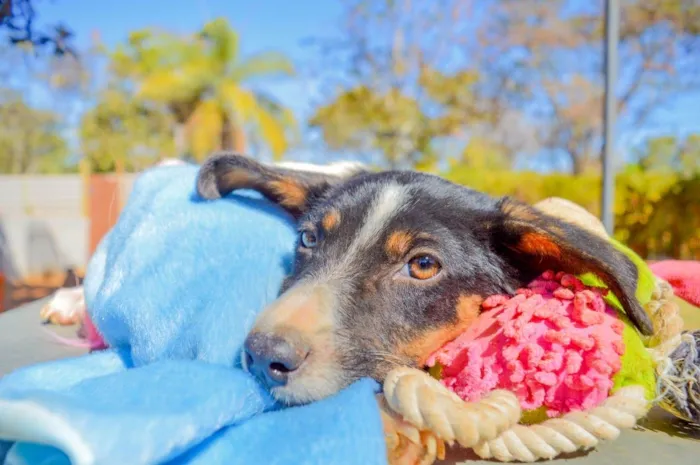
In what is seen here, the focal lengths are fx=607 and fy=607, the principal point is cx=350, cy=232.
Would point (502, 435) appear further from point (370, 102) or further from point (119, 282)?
point (370, 102)

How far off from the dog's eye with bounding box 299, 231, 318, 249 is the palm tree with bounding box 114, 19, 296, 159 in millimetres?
24816

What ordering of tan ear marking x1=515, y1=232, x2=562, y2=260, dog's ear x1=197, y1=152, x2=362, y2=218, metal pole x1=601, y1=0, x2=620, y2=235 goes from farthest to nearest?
metal pole x1=601, y1=0, x2=620, y2=235 → dog's ear x1=197, y1=152, x2=362, y2=218 → tan ear marking x1=515, y1=232, x2=562, y2=260

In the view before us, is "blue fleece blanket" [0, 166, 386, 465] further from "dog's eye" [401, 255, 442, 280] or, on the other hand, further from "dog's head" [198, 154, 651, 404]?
"dog's eye" [401, 255, 442, 280]

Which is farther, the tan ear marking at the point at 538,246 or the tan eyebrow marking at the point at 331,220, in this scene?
the tan eyebrow marking at the point at 331,220

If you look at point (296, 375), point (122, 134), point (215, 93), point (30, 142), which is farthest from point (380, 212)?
point (30, 142)

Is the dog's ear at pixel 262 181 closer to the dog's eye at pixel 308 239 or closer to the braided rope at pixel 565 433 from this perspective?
the dog's eye at pixel 308 239

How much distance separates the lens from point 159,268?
96.3 inches

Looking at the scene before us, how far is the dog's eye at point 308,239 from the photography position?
2.72m

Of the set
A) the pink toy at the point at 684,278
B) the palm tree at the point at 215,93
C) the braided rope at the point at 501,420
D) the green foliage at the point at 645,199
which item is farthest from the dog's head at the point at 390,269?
the palm tree at the point at 215,93

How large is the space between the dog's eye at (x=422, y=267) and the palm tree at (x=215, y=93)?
25287mm

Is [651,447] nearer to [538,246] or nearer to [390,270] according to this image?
[538,246]

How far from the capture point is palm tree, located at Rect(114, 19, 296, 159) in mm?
27484

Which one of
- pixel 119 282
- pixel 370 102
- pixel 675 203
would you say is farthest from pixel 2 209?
pixel 119 282

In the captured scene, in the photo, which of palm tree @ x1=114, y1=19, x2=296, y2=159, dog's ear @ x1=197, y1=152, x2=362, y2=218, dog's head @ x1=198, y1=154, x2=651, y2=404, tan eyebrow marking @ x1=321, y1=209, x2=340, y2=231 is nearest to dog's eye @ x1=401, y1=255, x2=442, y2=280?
dog's head @ x1=198, y1=154, x2=651, y2=404
